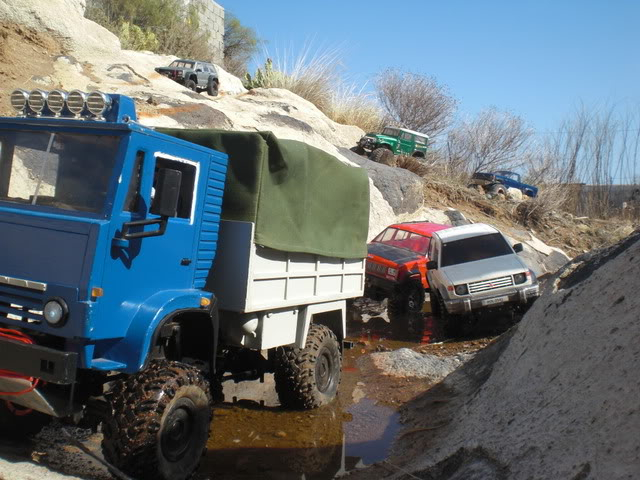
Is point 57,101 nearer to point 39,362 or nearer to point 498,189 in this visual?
point 39,362

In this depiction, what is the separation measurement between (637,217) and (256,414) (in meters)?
24.3

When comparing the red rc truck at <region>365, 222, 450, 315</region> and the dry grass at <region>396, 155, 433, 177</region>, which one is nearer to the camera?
the red rc truck at <region>365, 222, 450, 315</region>

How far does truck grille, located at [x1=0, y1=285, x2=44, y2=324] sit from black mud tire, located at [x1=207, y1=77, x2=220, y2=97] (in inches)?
688

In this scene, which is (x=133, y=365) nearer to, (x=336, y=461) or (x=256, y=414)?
(x=336, y=461)

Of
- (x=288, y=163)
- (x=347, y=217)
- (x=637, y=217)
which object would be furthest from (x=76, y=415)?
(x=637, y=217)

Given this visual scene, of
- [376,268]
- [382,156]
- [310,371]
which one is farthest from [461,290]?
[382,156]

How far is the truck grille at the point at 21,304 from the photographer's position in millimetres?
4324

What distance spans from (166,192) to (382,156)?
→ 18.7 metres

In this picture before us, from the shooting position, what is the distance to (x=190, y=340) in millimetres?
5293

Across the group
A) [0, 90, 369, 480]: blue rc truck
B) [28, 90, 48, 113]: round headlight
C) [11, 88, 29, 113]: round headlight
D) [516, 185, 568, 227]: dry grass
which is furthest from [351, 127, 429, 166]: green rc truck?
[28, 90, 48, 113]: round headlight

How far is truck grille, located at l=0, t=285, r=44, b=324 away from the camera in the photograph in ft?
14.2

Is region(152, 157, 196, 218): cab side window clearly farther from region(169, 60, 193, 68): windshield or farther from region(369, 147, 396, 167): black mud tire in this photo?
region(369, 147, 396, 167): black mud tire

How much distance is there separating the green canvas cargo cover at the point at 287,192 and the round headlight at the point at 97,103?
1257 millimetres

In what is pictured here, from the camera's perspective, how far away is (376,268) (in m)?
14.7
